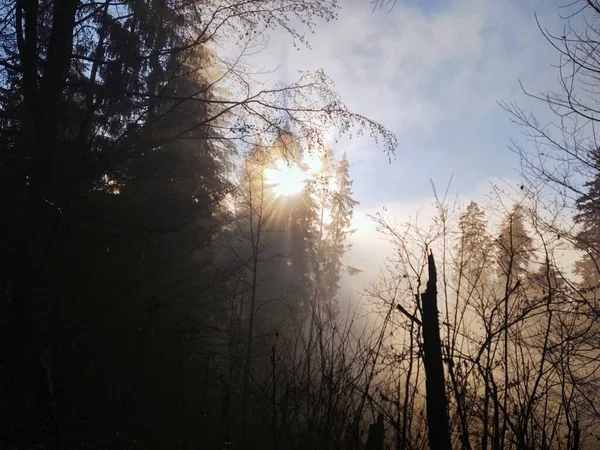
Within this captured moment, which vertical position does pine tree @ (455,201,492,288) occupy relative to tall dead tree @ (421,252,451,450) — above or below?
above

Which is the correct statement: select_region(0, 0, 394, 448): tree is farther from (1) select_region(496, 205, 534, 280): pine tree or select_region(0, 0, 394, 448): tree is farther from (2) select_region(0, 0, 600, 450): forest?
(1) select_region(496, 205, 534, 280): pine tree

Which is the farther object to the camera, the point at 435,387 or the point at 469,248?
the point at 469,248

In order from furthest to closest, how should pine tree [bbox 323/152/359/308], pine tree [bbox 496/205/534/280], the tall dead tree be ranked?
pine tree [bbox 323/152/359/308] < pine tree [bbox 496/205/534/280] < the tall dead tree

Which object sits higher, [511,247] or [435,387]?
[511,247]

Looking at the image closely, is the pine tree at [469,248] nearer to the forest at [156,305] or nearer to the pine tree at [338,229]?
the forest at [156,305]

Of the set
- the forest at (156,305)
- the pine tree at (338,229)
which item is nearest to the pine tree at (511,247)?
the forest at (156,305)

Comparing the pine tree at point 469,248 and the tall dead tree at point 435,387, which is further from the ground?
the pine tree at point 469,248

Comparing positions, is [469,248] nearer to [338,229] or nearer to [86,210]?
[86,210]

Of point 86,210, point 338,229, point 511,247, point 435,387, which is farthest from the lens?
point 338,229

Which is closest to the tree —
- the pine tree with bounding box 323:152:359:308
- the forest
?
the forest

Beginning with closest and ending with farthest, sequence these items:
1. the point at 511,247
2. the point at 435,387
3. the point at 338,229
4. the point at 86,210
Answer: the point at 435,387 → the point at 511,247 → the point at 86,210 → the point at 338,229

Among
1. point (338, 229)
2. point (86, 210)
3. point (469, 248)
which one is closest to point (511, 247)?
point (469, 248)

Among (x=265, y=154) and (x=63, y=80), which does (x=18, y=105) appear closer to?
(x=63, y=80)

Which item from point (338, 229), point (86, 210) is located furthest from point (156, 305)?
point (338, 229)
